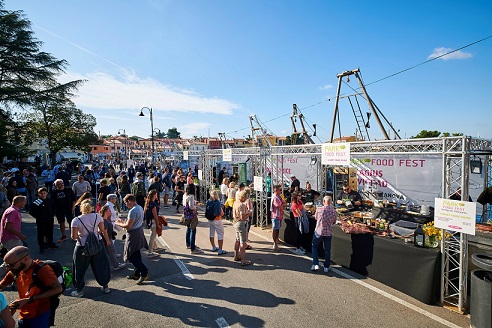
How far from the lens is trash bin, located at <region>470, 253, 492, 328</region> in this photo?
335 cm

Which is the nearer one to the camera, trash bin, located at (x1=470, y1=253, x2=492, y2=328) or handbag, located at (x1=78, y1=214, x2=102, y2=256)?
trash bin, located at (x1=470, y1=253, x2=492, y2=328)

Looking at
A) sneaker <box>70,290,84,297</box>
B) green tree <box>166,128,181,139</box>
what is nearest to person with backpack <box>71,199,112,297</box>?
sneaker <box>70,290,84,297</box>

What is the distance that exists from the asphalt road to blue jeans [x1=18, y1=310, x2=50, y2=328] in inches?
45.8

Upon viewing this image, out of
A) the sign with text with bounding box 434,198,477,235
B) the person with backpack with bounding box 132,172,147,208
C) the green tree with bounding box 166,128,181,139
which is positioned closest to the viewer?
the sign with text with bounding box 434,198,477,235

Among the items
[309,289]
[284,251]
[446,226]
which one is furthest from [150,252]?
[446,226]

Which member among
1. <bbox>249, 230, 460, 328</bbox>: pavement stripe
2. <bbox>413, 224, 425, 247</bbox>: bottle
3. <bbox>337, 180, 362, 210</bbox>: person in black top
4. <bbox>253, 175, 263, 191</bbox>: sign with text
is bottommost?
<bbox>249, 230, 460, 328</bbox>: pavement stripe

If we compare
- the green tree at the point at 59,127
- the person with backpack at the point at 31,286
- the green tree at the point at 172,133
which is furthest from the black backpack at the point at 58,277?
the green tree at the point at 172,133

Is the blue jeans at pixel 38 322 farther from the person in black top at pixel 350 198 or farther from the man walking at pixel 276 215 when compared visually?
the person in black top at pixel 350 198

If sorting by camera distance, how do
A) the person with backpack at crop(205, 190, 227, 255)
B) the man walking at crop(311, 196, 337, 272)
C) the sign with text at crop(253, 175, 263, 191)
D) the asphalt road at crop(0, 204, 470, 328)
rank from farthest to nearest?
1. the sign with text at crop(253, 175, 263, 191)
2. the person with backpack at crop(205, 190, 227, 255)
3. the man walking at crop(311, 196, 337, 272)
4. the asphalt road at crop(0, 204, 470, 328)

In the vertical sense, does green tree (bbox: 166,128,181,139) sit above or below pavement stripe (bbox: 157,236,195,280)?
above

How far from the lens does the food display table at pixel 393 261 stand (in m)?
4.28

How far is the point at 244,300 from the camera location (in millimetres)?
4289

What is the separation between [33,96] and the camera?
809 inches

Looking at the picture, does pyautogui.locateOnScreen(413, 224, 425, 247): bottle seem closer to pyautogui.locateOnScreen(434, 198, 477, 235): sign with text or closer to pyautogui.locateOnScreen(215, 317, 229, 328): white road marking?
pyautogui.locateOnScreen(434, 198, 477, 235): sign with text
